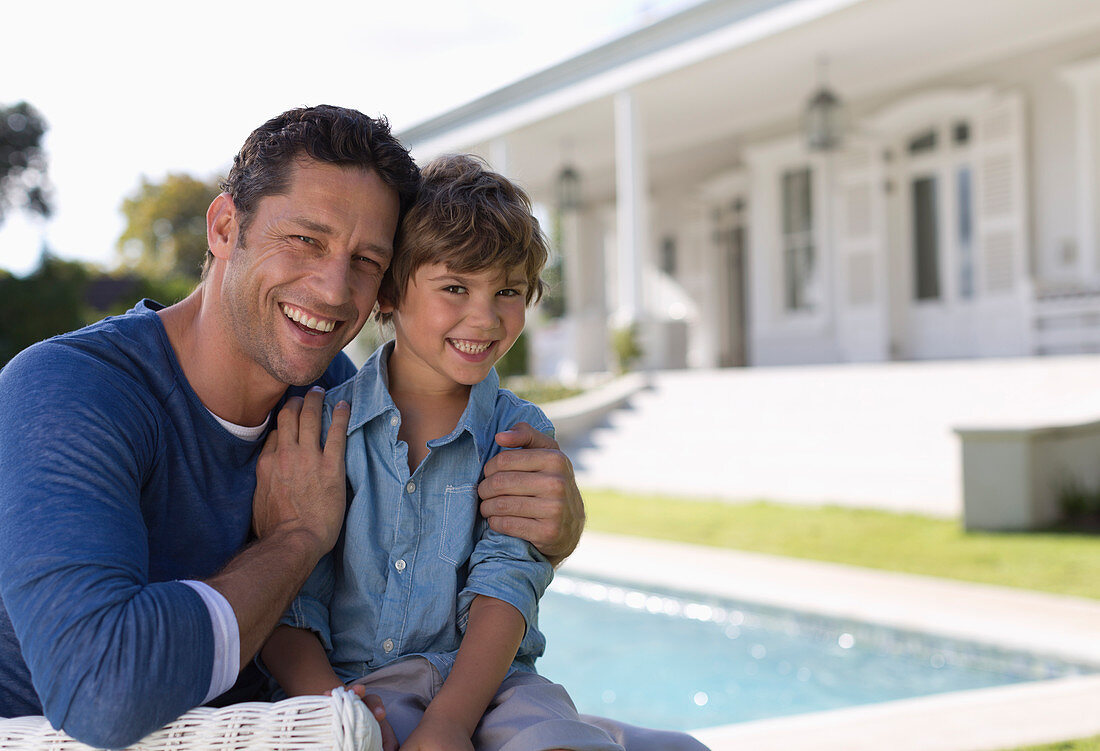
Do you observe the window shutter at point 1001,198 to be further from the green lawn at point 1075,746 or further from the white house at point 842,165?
the green lawn at point 1075,746

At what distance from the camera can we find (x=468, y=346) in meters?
1.79

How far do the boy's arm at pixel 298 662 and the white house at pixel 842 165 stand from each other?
785 cm

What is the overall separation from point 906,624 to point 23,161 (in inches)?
824

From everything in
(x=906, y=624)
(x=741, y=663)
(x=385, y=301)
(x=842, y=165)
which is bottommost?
(x=741, y=663)

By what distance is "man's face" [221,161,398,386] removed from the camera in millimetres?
1593

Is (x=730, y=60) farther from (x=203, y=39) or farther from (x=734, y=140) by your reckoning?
(x=203, y=39)

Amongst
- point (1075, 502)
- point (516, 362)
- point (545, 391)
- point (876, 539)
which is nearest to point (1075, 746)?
point (876, 539)

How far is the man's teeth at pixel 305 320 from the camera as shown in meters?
1.63

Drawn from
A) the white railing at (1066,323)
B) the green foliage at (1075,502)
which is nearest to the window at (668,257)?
the white railing at (1066,323)

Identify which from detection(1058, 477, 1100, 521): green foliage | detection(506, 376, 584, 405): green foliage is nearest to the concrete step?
detection(1058, 477, 1100, 521): green foliage

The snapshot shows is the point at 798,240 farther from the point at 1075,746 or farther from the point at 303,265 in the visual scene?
the point at 303,265

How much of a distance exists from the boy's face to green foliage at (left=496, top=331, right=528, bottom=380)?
1005 centimetres

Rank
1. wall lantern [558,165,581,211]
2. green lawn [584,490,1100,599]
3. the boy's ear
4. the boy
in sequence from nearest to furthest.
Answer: the boy < the boy's ear < green lawn [584,490,1100,599] < wall lantern [558,165,581,211]

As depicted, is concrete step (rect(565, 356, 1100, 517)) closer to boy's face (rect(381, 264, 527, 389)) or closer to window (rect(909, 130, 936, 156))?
window (rect(909, 130, 936, 156))
